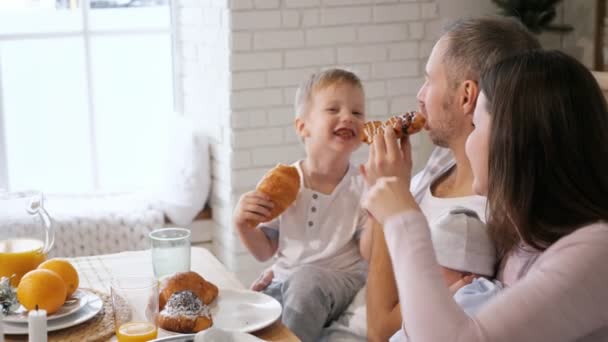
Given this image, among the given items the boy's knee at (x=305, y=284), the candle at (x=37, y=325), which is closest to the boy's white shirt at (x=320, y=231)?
the boy's knee at (x=305, y=284)

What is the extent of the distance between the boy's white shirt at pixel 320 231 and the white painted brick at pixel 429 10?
154 centimetres

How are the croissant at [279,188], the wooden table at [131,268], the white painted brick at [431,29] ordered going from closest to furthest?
the wooden table at [131,268] < the croissant at [279,188] < the white painted brick at [431,29]

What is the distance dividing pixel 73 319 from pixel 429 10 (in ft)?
8.34

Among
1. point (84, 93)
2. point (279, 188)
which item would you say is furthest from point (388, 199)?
point (84, 93)

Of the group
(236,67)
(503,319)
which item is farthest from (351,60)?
(503,319)

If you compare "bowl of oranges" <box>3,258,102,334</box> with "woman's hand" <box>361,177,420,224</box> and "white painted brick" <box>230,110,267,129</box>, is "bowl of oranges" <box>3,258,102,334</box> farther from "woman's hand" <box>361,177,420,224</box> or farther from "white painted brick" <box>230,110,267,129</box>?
"white painted brick" <box>230,110,267,129</box>

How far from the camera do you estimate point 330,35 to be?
147 inches

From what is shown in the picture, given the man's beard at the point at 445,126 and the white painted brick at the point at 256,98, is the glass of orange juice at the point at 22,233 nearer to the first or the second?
the man's beard at the point at 445,126

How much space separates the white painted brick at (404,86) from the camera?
388 centimetres

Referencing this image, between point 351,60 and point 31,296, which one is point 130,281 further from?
point 351,60

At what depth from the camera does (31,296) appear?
1.72 metres

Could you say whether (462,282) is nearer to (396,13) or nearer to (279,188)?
(279,188)

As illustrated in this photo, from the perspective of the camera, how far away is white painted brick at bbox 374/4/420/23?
3.79 m

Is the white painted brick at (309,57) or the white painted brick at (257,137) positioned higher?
the white painted brick at (309,57)
